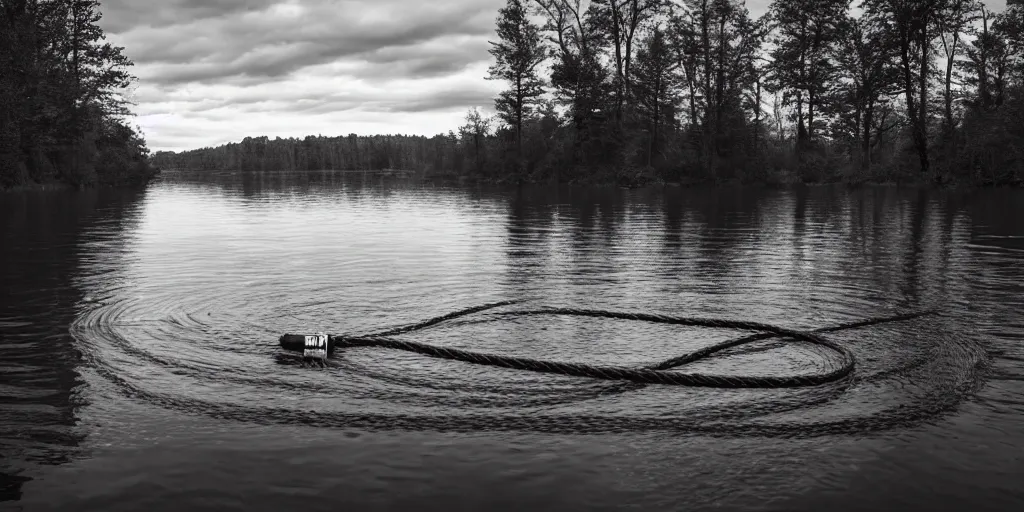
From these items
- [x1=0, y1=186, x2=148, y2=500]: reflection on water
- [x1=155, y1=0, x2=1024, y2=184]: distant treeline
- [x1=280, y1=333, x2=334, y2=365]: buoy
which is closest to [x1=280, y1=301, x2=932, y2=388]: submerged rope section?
[x1=280, y1=333, x2=334, y2=365]: buoy

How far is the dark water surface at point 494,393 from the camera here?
5.86 meters

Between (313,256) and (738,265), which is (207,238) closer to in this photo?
(313,256)

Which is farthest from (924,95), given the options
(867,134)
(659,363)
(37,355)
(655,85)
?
(37,355)

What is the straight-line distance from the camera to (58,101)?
205 ft

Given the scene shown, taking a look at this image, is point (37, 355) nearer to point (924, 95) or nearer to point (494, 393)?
point (494, 393)

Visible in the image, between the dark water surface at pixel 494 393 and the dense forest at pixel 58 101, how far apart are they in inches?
1883

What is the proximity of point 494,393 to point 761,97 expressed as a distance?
68.4m

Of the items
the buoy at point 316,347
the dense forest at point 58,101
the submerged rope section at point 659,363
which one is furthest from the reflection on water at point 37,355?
the dense forest at point 58,101

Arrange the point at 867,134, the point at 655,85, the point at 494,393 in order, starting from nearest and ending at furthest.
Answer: the point at 494,393 → the point at 867,134 → the point at 655,85

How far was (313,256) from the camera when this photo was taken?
19594 millimetres

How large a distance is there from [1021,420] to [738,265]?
35.9ft

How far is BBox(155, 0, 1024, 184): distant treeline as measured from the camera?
53.7 metres

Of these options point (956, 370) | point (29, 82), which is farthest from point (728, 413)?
point (29, 82)

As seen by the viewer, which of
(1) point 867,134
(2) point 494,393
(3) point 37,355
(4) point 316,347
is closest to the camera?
(2) point 494,393
